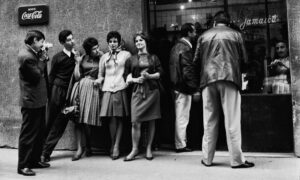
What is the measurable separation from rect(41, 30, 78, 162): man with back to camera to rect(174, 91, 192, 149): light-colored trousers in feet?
6.48

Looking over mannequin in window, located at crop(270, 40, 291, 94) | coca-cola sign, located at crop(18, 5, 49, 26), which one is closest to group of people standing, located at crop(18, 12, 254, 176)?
coca-cola sign, located at crop(18, 5, 49, 26)

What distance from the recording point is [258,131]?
261 inches

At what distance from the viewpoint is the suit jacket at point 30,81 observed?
5734 mm

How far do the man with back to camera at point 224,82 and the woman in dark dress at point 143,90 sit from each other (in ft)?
3.29

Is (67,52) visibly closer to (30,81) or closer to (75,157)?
(30,81)

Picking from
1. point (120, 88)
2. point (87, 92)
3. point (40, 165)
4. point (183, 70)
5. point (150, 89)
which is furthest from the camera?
point (183, 70)

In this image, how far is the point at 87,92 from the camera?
678cm

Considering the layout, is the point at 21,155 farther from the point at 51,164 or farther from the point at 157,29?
the point at 157,29

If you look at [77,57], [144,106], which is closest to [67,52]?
[77,57]

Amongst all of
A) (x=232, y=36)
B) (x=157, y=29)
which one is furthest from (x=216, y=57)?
(x=157, y=29)

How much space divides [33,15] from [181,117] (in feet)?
11.4

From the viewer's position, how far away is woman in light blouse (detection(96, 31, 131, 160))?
6.62 meters

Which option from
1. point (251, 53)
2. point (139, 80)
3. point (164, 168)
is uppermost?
point (251, 53)

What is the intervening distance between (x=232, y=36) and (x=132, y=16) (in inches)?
85.9
